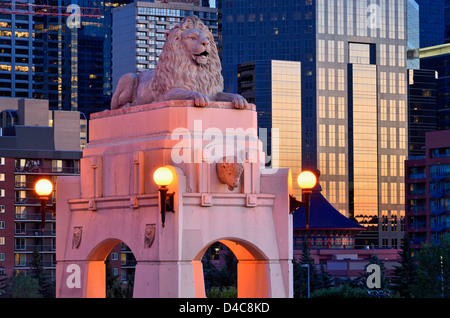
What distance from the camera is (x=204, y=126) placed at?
27.3m

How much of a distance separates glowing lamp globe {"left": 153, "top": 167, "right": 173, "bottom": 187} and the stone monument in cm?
39

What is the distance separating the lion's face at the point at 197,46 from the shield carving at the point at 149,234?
15.6 ft

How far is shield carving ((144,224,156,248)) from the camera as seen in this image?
1054 inches

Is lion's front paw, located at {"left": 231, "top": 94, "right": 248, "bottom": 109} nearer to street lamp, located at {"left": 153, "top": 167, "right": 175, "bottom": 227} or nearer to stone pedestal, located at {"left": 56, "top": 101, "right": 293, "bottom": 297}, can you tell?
stone pedestal, located at {"left": 56, "top": 101, "right": 293, "bottom": 297}

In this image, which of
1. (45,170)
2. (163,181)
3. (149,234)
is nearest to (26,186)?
(45,170)

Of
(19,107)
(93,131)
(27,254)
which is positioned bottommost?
(27,254)

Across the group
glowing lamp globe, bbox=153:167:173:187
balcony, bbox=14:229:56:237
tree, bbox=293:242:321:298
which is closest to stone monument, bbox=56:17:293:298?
glowing lamp globe, bbox=153:167:173:187

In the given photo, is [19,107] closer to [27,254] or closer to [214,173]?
[27,254]

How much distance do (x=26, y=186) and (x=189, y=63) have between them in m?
148

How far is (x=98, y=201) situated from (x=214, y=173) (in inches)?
125

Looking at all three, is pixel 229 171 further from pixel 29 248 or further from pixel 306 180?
pixel 29 248

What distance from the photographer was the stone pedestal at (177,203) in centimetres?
2666
